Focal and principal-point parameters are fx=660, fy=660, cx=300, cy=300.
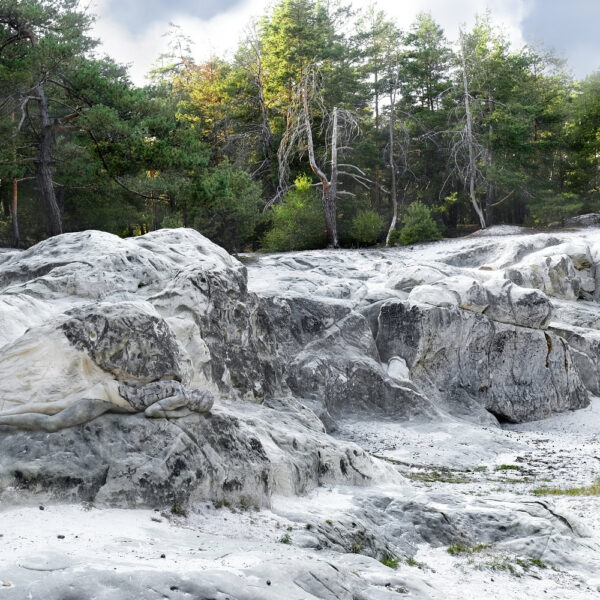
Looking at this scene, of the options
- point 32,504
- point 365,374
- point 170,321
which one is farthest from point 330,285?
point 32,504

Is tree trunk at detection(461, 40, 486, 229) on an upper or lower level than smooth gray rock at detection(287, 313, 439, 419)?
upper

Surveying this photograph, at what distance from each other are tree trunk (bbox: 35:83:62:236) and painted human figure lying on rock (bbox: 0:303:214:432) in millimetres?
17083

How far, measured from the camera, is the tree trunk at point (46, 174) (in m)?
23.6

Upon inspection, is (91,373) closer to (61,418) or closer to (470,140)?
(61,418)

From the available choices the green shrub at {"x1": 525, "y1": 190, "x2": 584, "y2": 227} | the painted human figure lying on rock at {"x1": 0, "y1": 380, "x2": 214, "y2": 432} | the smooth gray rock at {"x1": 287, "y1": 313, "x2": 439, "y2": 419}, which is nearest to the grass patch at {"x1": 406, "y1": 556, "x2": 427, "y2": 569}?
the painted human figure lying on rock at {"x1": 0, "y1": 380, "x2": 214, "y2": 432}

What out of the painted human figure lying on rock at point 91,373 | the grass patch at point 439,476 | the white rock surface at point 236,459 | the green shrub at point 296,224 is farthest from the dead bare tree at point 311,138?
the painted human figure lying on rock at point 91,373

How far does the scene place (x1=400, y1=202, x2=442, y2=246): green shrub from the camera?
3575 cm

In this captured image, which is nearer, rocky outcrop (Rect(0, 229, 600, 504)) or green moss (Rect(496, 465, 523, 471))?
rocky outcrop (Rect(0, 229, 600, 504))

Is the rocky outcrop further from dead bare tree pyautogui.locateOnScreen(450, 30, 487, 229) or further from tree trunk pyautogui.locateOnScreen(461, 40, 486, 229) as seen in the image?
dead bare tree pyautogui.locateOnScreen(450, 30, 487, 229)

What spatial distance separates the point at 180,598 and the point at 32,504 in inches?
91.3

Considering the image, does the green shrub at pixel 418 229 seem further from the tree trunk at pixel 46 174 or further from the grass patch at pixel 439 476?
the grass patch at pixel 439 476

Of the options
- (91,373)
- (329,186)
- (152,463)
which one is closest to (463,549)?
(152,463)

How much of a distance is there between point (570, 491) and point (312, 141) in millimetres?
29845

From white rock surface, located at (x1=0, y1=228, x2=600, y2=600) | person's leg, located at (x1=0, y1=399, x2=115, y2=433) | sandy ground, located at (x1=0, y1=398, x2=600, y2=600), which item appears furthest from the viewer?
person's leg, located at (x1=0, y1=399, x2=115, y2=433)
